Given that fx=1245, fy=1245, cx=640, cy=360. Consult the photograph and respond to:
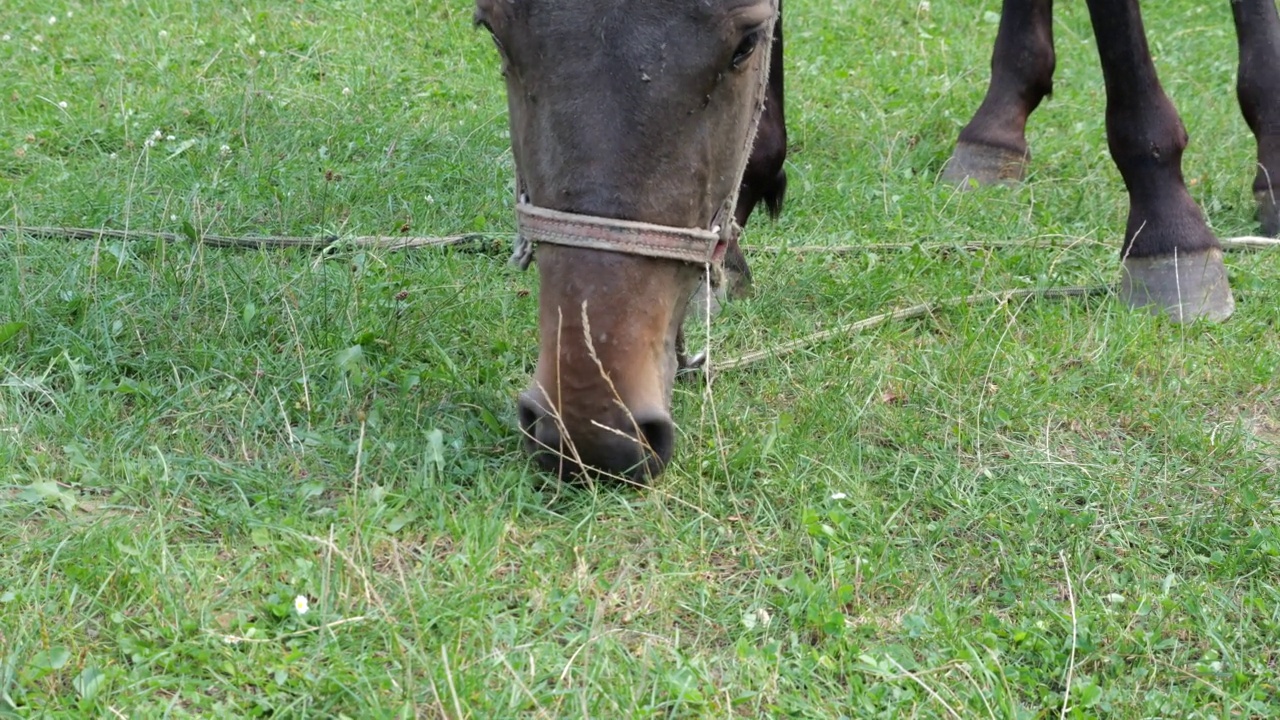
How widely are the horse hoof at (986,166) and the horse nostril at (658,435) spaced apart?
286 cm

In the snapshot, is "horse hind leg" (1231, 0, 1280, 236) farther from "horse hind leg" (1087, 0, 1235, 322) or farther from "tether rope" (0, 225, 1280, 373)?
"tether rope" (0, 225, 1280, 373)

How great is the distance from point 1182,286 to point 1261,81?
1458mm

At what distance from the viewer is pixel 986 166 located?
16.1ft

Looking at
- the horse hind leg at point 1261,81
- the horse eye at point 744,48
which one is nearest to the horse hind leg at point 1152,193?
the horse hind leg at point 1261,81

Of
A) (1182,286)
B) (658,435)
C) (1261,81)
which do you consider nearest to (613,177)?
(658,435)

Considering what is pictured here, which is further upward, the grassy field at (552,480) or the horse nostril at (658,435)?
the horse nostril at (658,435)

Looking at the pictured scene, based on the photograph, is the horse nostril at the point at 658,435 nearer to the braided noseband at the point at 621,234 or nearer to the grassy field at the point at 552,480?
the grassy field at the point at 552,480

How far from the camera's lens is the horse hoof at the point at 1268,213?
451 cm

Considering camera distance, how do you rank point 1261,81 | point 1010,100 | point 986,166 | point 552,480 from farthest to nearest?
point 1010,100 → point 986,166 → point 1261,81 → point 552,480

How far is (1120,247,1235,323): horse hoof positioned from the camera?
12.2 ft

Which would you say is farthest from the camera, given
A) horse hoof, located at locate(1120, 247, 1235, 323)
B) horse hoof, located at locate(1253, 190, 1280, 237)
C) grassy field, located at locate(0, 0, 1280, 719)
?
horse hoof, located at locate(1253, 190, 1280, 237)

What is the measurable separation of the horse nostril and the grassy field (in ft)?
0.51

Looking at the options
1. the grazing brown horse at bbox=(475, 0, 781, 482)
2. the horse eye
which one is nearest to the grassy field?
the grazing brown horse at bbox=(475, 0, 781, 482)

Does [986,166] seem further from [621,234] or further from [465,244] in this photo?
[621,234]
